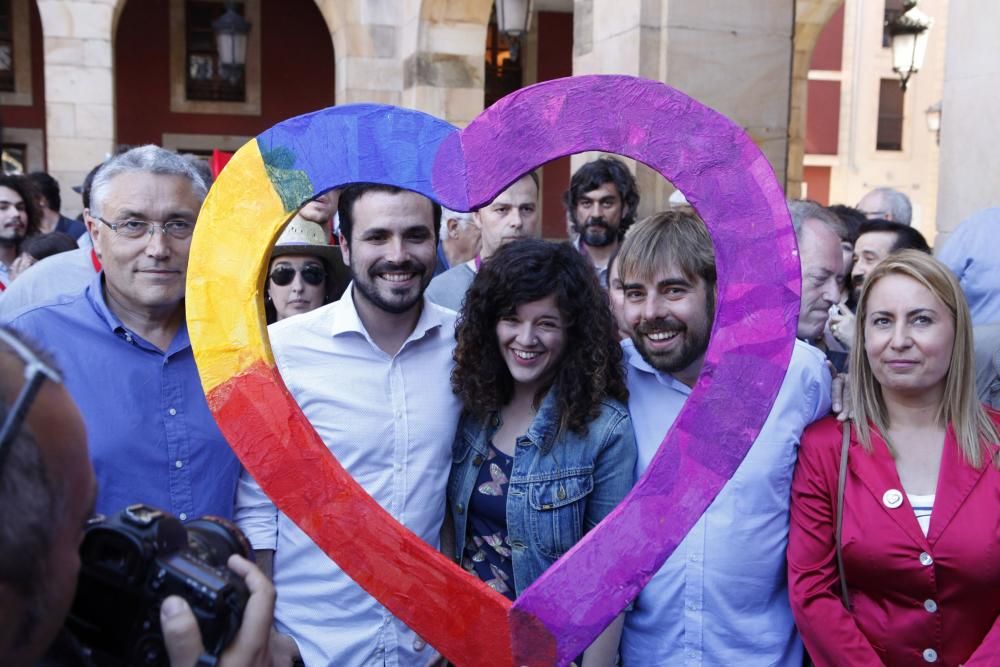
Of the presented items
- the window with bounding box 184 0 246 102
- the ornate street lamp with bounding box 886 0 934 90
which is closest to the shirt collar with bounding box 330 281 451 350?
the ornate street lamp with bounding box 886 0 934 90

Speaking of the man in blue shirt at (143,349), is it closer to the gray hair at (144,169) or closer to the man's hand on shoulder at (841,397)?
the gray hair at (144,169)

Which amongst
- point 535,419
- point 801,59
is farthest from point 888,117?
point 535,419

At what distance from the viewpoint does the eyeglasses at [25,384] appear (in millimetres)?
Answer: 801

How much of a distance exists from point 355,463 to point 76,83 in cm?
835

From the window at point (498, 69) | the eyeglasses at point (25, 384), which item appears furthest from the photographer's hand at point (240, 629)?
the window at point (498, 69)

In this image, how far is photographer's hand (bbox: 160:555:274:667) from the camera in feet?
3.45

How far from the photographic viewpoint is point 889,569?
6.35ft

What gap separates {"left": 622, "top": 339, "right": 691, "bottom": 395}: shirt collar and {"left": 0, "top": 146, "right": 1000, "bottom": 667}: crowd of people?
0.03 feet

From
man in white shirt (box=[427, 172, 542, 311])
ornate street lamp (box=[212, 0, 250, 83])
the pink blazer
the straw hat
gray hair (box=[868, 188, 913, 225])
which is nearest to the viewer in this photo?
the pink blazer

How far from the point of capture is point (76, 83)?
9062 mm

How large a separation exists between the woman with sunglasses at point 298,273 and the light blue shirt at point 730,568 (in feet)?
4.38

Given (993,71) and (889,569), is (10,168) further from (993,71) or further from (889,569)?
(889,569)

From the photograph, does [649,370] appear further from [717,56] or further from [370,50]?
[370,50]

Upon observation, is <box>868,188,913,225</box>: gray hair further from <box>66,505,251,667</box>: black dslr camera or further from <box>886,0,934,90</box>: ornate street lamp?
<box>66,505,251,667</box>: black dslr camera
